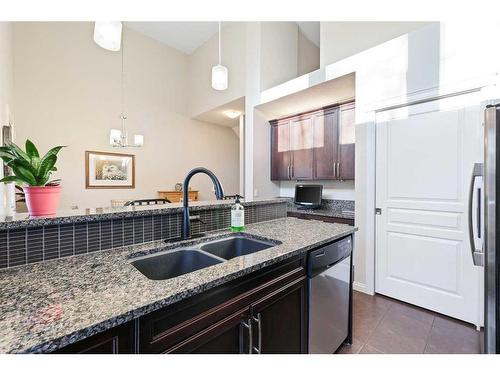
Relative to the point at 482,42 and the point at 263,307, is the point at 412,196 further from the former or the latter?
the point at 263,307

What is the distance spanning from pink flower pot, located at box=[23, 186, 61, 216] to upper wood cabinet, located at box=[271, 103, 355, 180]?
3004 mm

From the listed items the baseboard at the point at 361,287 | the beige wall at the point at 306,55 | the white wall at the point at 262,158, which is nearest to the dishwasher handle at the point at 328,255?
the baseboard at the point at 361,287

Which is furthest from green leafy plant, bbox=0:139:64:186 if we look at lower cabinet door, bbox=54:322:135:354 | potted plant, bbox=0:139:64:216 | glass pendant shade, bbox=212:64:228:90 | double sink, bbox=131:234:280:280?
glass pendant shade, bbox=212:64:228:90

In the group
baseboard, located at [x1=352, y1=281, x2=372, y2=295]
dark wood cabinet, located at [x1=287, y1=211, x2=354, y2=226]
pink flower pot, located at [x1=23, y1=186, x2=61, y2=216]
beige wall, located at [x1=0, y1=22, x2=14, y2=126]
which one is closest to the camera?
pink flower pot, located at [x1=23, y1=186, x2=61, y2=216]

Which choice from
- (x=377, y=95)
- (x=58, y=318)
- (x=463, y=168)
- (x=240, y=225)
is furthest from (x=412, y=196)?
(x=58, y=318)

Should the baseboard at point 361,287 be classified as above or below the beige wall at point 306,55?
below

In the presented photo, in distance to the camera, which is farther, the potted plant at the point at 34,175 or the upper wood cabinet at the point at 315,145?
the upper wood cabinet at the point at 315,145

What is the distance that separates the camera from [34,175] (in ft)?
3.41

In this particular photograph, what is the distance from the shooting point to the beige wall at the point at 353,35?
257cm

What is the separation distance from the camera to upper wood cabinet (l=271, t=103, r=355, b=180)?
10.3ft

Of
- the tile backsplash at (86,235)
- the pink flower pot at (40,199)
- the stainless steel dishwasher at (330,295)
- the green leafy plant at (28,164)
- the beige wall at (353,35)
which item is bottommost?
the stainless steel dishwasher at (330,295)

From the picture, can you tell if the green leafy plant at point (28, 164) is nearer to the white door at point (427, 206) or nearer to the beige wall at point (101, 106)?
the white door at point (427, 206)

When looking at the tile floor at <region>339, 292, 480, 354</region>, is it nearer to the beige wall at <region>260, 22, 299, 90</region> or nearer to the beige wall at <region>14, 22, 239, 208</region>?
the beige wall at <region>260, 22, 299, 90</region>

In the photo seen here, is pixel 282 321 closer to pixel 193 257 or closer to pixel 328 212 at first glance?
pixel 193 257
